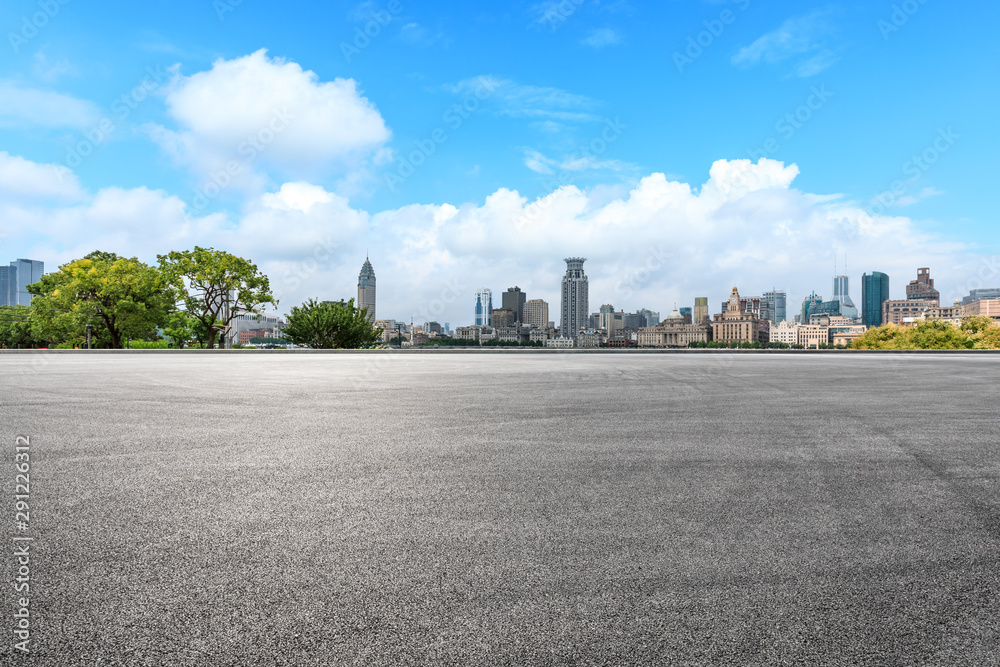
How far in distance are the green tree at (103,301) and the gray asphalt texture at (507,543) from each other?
4349 cm

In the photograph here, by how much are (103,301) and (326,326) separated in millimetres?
17072

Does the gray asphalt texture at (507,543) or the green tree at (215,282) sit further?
the green tree at (215,282)

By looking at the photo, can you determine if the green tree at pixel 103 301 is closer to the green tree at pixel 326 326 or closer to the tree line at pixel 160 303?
the tree line at pixel 160 303

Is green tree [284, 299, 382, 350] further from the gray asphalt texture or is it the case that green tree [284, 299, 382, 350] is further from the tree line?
the gray asphalt texture

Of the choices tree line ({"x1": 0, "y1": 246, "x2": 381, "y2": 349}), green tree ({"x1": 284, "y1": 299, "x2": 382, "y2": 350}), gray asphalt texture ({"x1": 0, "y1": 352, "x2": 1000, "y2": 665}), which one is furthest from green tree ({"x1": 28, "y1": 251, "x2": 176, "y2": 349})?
gray asphalt texture ({"x1": 0, "y1": 352, "x2": 1000, "y2": 665})

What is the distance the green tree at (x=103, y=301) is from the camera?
44375 mm

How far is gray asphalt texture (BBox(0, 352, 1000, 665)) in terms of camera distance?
2785mm

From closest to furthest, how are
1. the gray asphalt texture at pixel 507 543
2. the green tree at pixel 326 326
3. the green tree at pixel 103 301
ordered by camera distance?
the gray asphalt texture at pixel 507 543 < the green tree at pixel 103 301 < the green tree at pixel 326 326

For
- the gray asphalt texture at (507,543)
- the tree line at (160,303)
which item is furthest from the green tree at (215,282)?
the gray asphalt texture at (507,543)

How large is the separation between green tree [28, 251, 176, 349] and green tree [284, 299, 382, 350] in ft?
34.1

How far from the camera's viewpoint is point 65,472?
5.69 m

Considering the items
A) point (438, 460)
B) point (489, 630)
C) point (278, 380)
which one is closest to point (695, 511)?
point (489, 630)

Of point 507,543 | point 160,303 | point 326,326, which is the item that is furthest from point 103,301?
point 507,543

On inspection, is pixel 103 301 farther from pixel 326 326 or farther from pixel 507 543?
pixel 507 543
